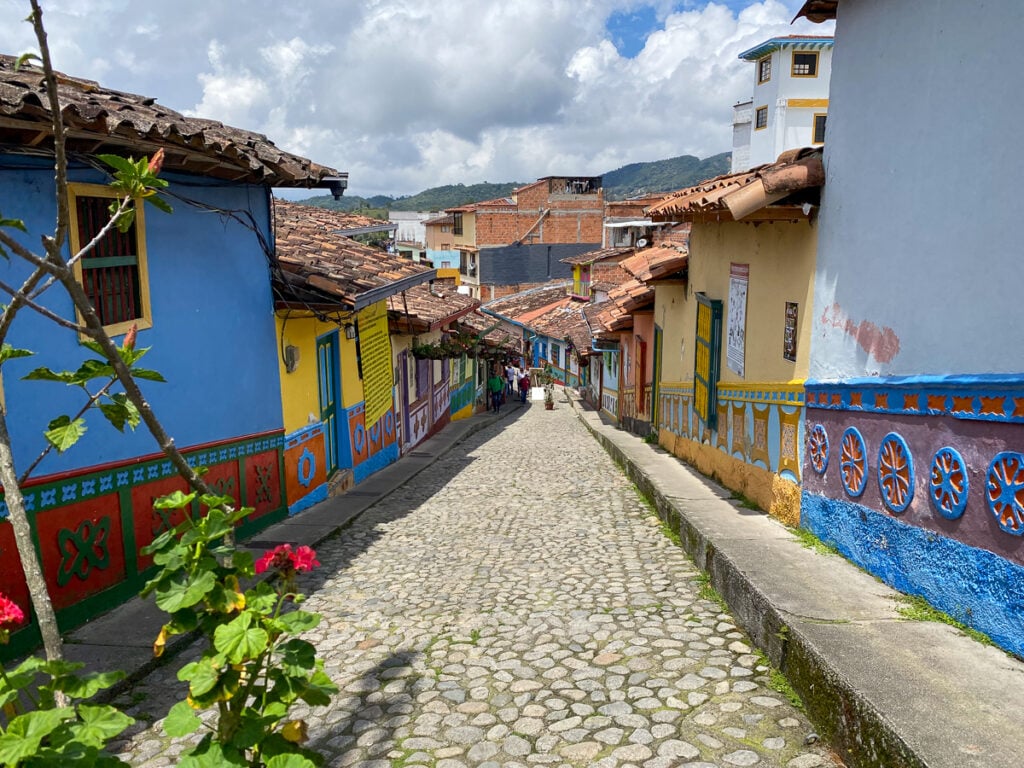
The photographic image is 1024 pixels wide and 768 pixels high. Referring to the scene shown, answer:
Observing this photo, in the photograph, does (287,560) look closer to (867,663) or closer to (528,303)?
(867,663)

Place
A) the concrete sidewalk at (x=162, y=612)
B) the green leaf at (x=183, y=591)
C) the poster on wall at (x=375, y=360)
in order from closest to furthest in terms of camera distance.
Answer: the green leaf at (x=183, y=591) → the concrete sidewalk at (x=162, y=612) → the poster on wall at (x=375, y=360)

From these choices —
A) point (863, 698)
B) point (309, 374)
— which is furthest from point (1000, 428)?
point (309, 374)

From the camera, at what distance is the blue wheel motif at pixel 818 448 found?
235 inches

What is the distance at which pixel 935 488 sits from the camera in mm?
4391

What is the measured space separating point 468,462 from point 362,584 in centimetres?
764

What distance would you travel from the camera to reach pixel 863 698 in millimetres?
3463

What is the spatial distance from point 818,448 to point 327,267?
257 inches

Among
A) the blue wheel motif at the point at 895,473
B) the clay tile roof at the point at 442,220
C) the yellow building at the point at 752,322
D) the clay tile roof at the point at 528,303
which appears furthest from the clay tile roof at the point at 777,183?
the clay tile roof at the point at 442,220

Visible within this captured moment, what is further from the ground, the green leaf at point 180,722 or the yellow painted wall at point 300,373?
the yellow painted wall at point 300,373

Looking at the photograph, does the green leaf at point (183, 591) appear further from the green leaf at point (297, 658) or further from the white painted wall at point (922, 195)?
the white painted wall at point (922, 195)

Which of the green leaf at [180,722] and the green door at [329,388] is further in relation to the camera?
the green door at [329,388]

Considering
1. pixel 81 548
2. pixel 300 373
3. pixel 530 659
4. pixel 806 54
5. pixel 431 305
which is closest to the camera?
pixel 530 659

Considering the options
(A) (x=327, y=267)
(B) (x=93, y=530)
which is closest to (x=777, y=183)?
(B) (x=93, y=530)

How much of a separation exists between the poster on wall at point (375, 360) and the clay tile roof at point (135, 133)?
436 centimetres
